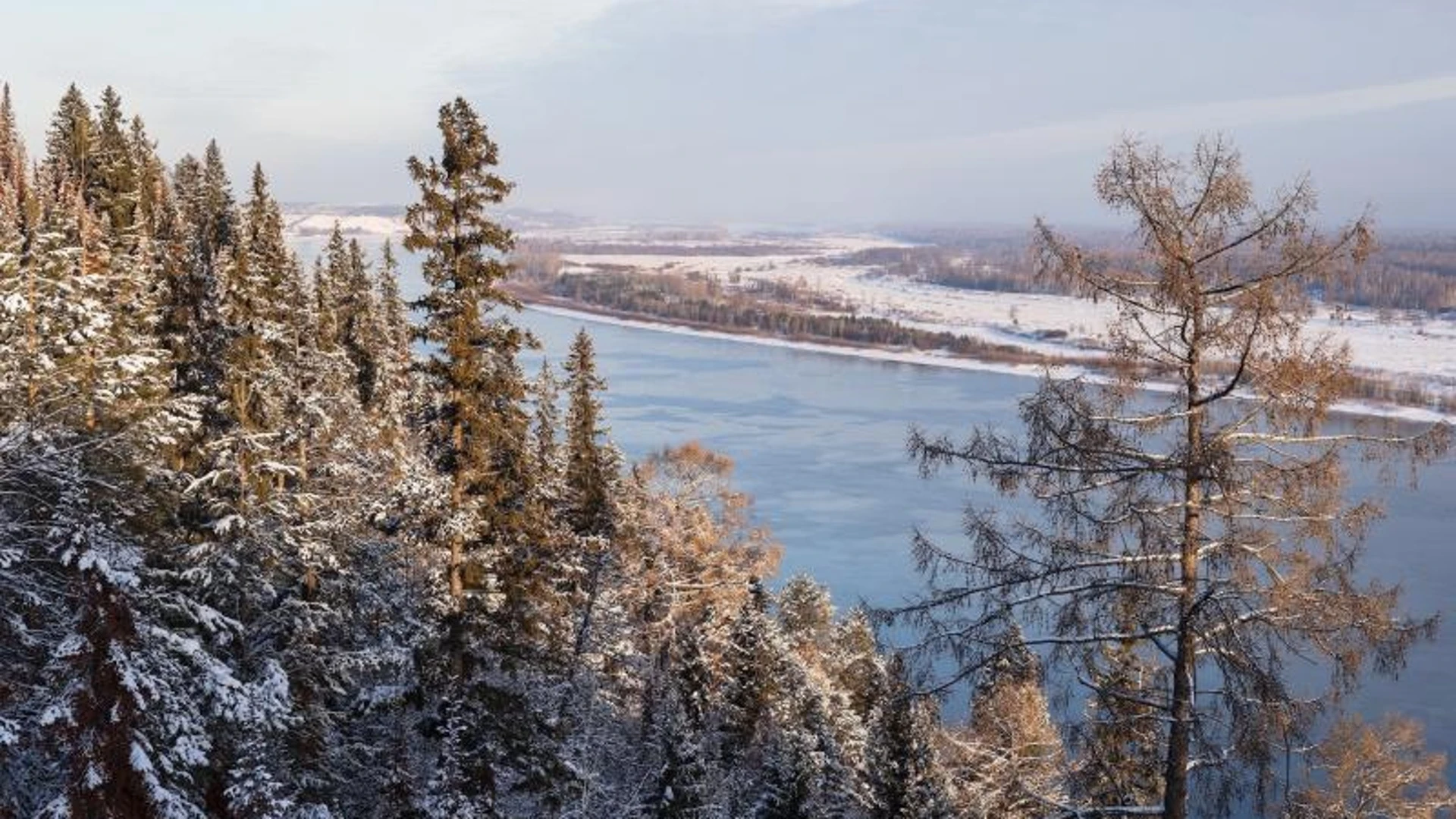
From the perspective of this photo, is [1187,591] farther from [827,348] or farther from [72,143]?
[827,348]

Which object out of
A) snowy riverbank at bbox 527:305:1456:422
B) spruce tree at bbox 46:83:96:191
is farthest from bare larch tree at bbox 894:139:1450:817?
snowy riverbank at bbox 527:305:1456:422

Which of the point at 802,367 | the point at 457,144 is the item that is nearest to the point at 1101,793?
the point at 457,144

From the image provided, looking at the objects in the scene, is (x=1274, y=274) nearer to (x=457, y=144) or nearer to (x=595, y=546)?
(x=457, y=144)

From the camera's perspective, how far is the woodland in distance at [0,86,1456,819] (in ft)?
21.9

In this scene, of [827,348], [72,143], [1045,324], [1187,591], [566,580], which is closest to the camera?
[1187,591]

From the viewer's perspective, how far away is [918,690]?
7.45 m

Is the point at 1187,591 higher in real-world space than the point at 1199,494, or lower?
lower

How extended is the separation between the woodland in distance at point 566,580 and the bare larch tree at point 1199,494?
0.03 m

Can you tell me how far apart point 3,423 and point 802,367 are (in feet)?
306

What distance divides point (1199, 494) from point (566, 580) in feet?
49.1

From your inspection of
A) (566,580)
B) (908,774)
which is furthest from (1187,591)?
(566,580)

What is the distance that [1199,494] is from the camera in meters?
6.81

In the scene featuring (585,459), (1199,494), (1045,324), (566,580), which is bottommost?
(1045,324)

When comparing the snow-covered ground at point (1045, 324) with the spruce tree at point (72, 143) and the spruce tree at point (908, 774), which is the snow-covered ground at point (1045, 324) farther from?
the spruce tree at point (72, 143)
